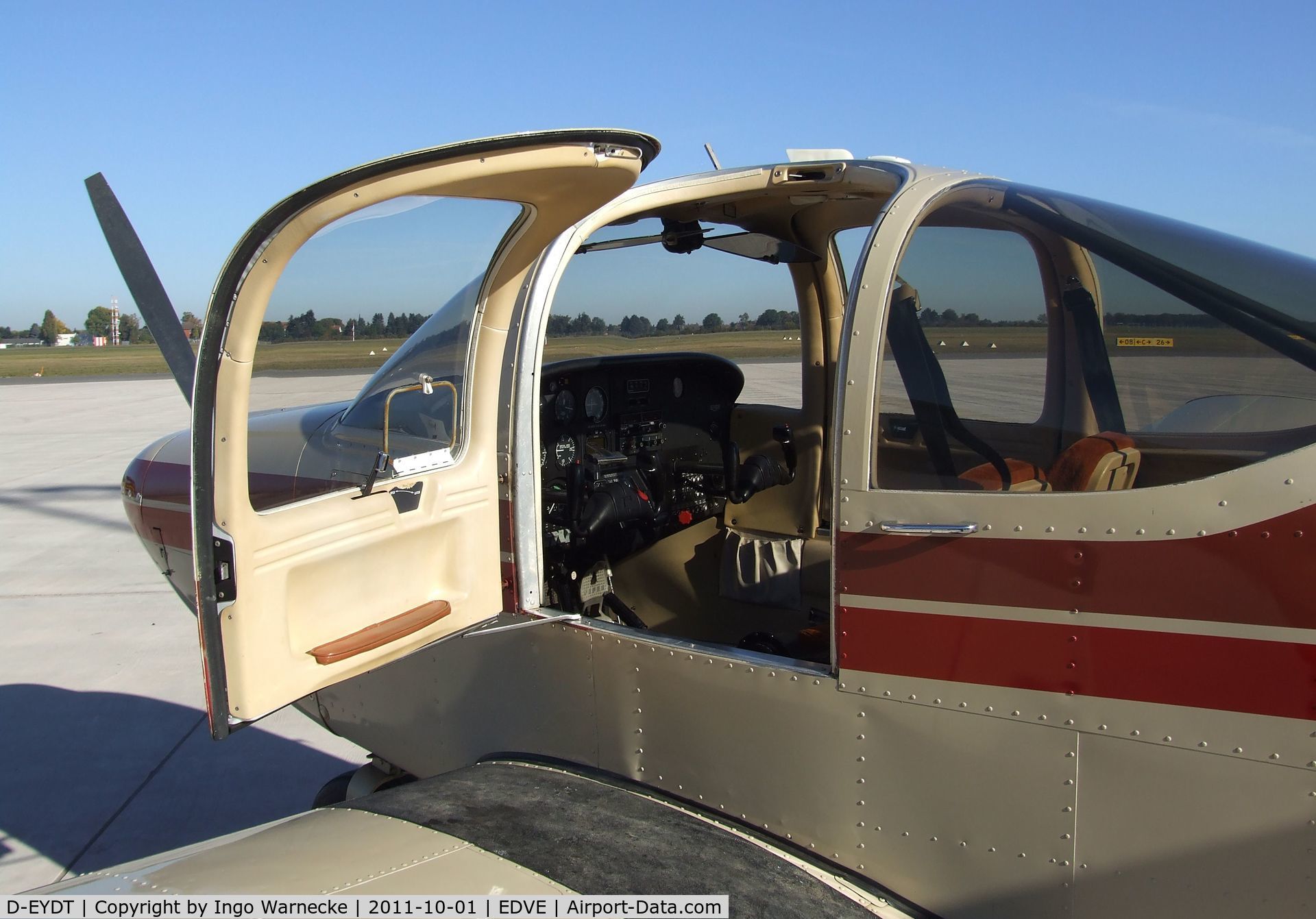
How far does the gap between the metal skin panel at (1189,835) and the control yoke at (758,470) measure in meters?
1.94

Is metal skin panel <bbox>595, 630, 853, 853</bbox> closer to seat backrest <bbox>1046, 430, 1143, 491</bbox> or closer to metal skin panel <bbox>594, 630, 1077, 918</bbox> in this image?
metal skin panel <bbox>594, 630, 1077, 918</bbox>

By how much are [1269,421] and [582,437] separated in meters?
2.05

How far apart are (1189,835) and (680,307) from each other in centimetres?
246

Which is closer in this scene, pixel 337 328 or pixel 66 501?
pixel 337 328

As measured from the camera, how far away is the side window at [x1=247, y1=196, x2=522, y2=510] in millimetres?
2113

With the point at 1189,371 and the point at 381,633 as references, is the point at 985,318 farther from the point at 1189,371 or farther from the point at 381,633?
the point at 381,633

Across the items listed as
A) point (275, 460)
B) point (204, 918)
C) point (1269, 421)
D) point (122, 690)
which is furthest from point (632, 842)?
point (122, 690)

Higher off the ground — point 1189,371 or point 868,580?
point 1189,371

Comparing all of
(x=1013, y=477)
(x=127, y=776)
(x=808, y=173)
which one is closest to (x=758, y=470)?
(x=808, y=173)

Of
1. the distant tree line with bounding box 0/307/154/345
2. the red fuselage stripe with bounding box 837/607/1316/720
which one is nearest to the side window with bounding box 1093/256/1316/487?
the red fuselage stripe with bounding box 837/607/1316/720

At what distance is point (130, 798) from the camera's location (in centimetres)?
415

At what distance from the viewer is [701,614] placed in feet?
12.3

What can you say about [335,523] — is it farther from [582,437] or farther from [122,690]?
[122,690]

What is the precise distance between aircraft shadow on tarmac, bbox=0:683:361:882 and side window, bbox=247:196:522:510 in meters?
2.19
